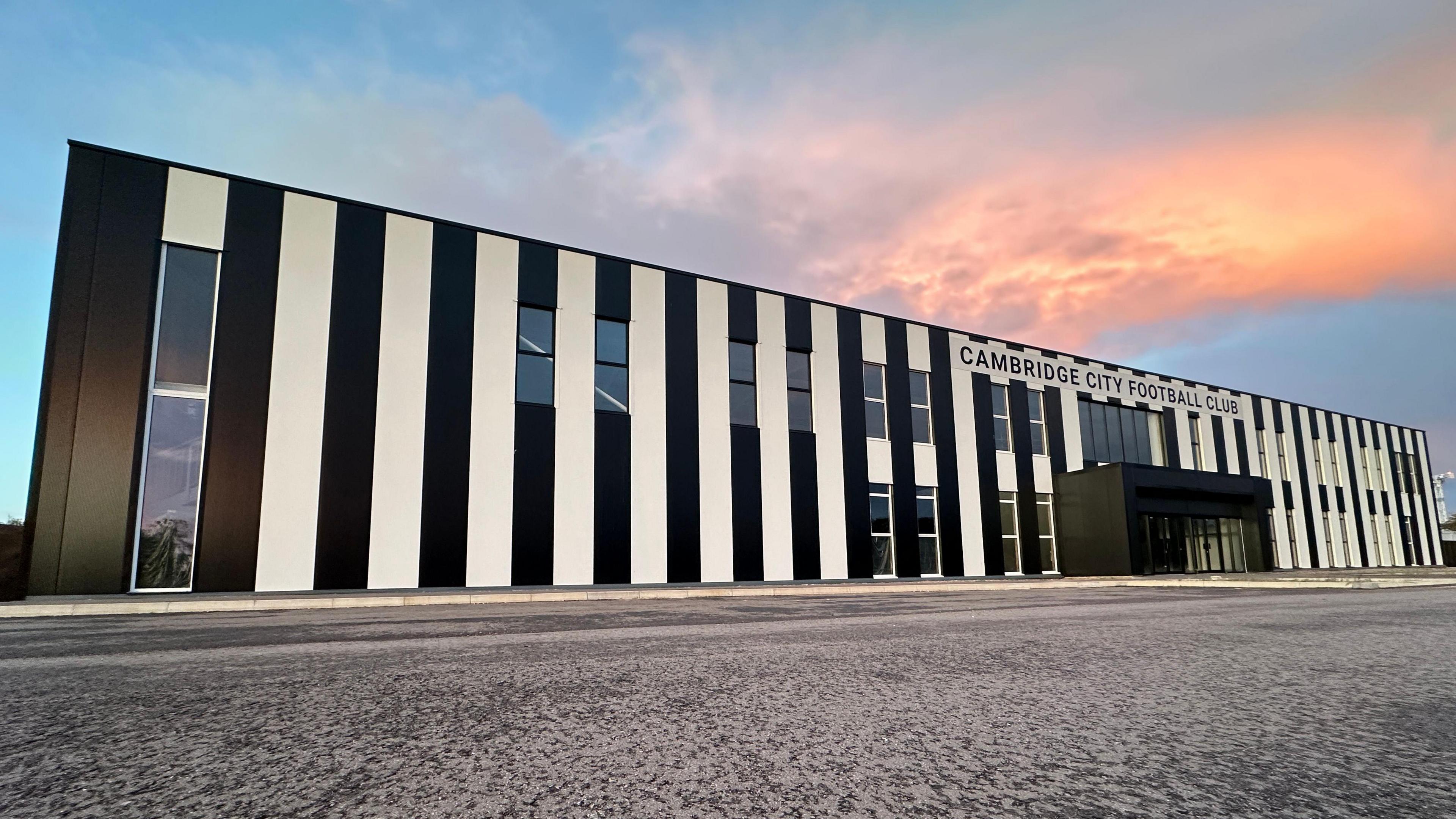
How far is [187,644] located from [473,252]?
14.5 meters

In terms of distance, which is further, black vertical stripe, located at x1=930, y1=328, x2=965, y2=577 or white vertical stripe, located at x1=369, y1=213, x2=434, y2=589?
black vertical stripe, located at x1=930, y1=328, x2=965, y2=577

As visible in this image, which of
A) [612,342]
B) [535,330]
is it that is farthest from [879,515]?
[535,330]

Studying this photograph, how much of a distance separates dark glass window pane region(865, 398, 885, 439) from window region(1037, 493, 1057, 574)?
748 centimetres

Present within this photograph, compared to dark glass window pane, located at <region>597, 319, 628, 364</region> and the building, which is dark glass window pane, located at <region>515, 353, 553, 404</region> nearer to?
the building

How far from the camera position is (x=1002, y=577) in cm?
2456

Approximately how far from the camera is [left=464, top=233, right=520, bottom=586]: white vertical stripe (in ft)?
55.8

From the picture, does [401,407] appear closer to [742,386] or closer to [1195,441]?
[742,386]

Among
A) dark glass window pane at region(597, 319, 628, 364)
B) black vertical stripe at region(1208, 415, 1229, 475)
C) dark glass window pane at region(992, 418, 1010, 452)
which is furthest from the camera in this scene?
black vertical stripe at region(1208, 415, 1229, 475)

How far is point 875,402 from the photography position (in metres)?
24.6

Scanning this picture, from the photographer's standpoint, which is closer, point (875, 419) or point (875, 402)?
point (875, 419)

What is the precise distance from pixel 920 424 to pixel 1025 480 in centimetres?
513

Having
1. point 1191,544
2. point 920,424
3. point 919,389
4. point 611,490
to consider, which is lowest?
point 1191,544

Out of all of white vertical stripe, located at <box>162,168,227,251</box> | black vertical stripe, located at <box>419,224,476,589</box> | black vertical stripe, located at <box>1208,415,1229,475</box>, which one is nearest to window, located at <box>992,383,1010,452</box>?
black vertical stripe, located at <box>1208,415,1229,475</box>

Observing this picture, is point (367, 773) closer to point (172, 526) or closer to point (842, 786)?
point (842, 786)
